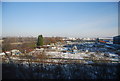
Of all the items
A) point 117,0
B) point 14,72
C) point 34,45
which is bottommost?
point 14,72

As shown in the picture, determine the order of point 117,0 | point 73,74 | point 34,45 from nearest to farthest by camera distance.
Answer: point 117,0 → point 73,74 → point 34,45

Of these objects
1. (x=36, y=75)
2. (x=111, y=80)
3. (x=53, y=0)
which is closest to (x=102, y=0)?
(x=53, y=0)

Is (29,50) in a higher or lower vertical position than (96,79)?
higher

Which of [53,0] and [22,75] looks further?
[22,75]

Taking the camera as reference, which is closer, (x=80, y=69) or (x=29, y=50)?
(x=80, y=69)

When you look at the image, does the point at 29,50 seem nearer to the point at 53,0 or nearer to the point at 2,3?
the point at 2,3

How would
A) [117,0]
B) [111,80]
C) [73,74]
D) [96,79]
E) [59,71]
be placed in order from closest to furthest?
[117,0] < [111,80] < [96,79] < [73,74] < [59,71]

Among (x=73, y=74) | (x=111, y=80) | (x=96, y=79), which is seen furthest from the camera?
(x=73, y=74)

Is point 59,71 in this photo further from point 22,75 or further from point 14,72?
point 14,72

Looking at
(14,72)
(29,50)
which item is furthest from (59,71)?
(29,50)
